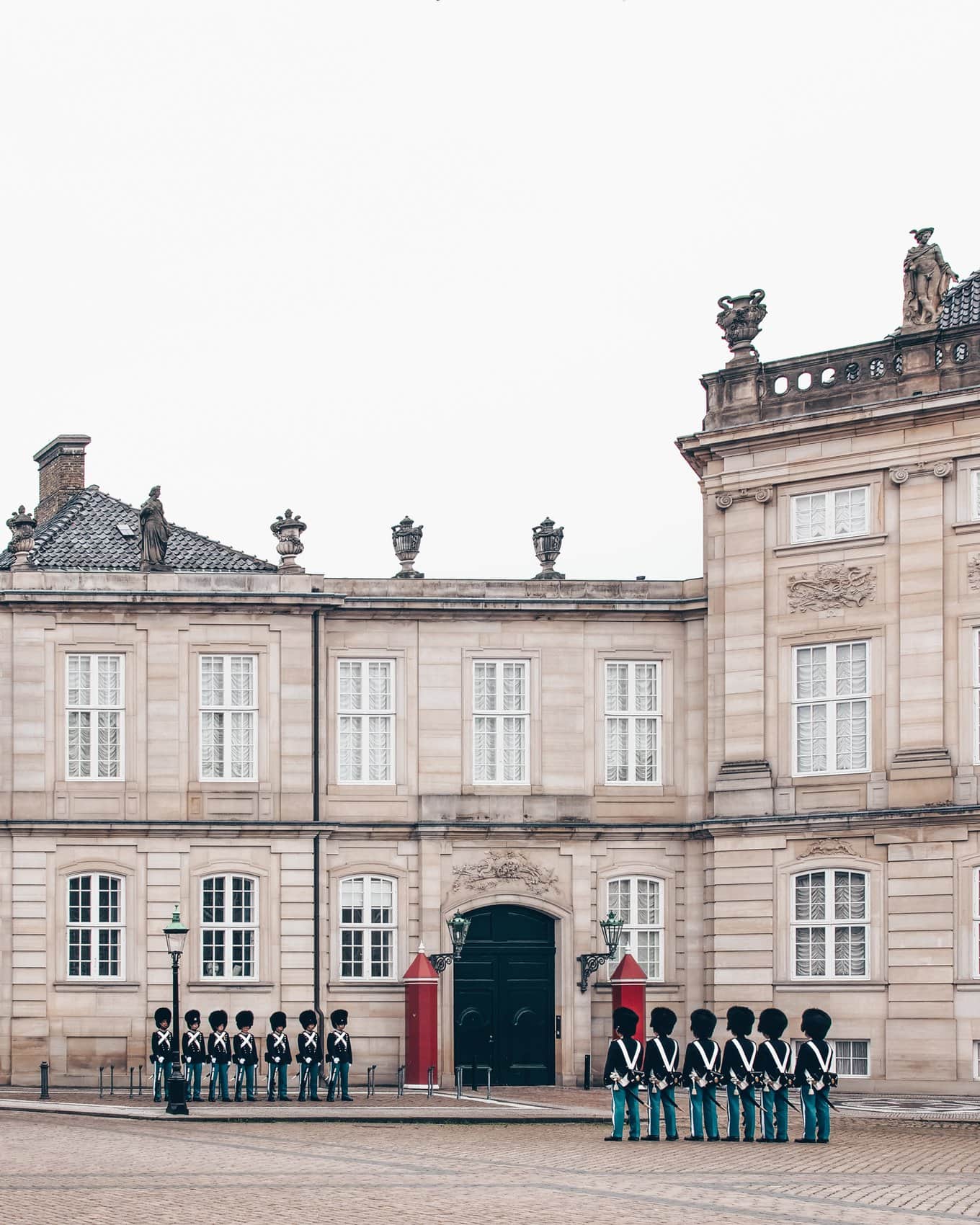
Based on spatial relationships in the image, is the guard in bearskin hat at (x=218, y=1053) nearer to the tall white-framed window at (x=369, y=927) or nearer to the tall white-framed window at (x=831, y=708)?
the tall white-framed window at (x=369, y=927)

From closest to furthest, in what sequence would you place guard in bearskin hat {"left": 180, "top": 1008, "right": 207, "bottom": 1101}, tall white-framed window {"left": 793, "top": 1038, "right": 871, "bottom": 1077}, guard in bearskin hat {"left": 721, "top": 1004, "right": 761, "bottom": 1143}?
1. guard in bearskin hat {"left": 721, "top": 1004, "right": 761, "bottom": 1143}
2. guard in bearskin hat {"left": 180, "top": 1008, "right": 207, "bottom": 1101}
3. tall white-framed window {"left": 793, "top": 1038, "right": 871, "bottom": 1077}

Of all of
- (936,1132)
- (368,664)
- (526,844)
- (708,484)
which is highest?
(708,484)

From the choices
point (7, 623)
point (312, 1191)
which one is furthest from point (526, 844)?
point (312, 1191)

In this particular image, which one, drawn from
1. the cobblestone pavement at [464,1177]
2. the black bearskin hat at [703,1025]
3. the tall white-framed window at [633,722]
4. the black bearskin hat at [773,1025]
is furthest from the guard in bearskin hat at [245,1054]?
the black bearskin hat at [773,1025]

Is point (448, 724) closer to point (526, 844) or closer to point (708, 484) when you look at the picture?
point (526, 844)

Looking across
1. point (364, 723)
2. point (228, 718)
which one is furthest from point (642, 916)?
point (228, 718)

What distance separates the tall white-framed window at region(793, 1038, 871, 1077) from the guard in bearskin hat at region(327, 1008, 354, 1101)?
7606 millimetres

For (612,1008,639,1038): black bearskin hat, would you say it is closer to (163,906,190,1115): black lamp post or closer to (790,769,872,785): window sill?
(163,906,190,1115): black lamp post

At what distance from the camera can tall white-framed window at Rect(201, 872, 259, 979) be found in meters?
44.8

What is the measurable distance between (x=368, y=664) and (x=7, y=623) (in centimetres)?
664

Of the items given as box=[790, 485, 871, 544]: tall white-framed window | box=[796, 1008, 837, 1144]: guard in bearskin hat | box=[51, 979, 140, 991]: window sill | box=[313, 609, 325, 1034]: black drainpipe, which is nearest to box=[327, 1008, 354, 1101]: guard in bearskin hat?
box=[313, 609, 325, 1034]: black drainpipe

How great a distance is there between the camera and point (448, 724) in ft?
151

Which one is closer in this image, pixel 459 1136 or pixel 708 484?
pixel 459 1136

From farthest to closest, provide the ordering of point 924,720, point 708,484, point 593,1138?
point 708,484, point 924,720, point 593,1138
